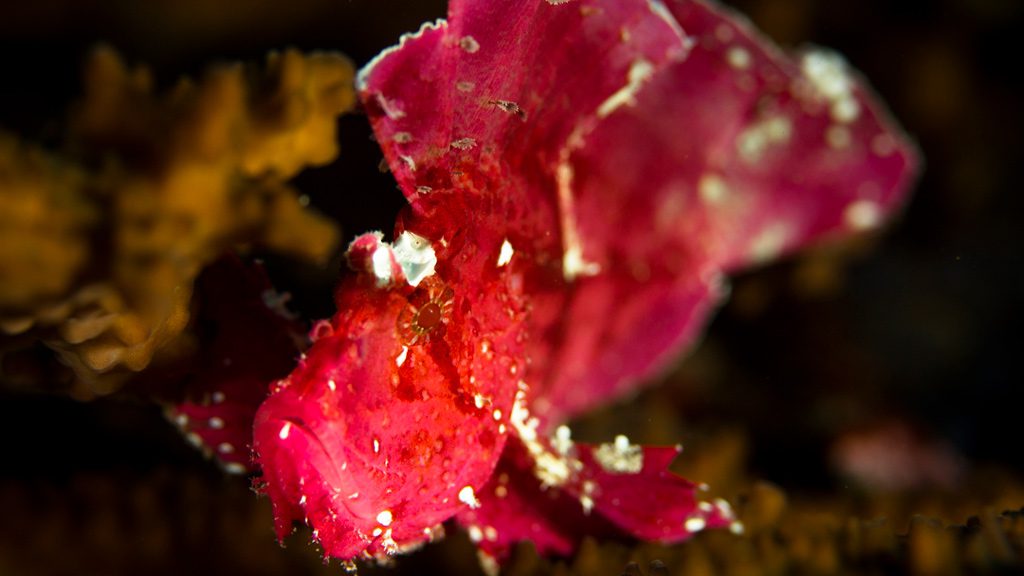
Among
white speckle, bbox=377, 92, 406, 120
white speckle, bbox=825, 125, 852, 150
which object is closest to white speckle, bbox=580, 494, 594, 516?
white speckle, bbox=377, 92, 406, 120

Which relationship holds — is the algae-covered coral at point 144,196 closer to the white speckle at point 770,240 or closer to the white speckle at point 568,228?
the white speckle at point 568,228

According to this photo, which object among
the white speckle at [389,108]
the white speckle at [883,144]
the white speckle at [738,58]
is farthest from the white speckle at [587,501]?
the white speckle at [883,144]

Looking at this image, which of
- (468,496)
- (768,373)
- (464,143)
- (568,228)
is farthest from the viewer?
(768,373)

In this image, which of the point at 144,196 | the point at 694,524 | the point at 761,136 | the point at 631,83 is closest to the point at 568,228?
the point at 631,83

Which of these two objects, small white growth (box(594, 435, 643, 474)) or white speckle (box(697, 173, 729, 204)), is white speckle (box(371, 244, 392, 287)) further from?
white speckle (box(697, 173, 729, 204))

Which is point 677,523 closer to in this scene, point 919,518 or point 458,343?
point 919,518

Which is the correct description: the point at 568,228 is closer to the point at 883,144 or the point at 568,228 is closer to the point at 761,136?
the point at 761,136
